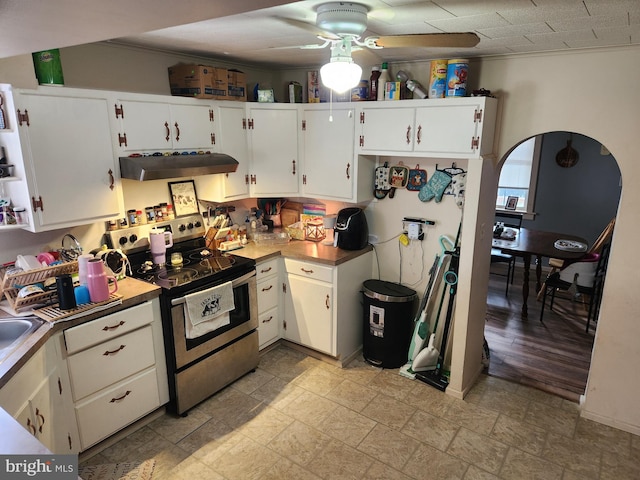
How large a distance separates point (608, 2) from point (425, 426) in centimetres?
250

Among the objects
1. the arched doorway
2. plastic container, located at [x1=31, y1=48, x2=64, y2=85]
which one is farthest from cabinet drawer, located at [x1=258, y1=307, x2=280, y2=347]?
plastic container, located at [x1=31, y1=48, x2=64, y2=85]

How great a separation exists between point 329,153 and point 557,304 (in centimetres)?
336

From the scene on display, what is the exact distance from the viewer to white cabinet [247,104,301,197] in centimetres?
349

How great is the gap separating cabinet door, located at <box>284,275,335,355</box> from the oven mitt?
3.41ft

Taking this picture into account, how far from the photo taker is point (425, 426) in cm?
285

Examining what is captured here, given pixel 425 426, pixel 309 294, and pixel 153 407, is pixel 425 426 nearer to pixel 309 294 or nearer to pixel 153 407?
pixel 309 294

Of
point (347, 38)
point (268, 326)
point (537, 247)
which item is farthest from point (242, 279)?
point (537, 247)

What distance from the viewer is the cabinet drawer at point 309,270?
132 inches

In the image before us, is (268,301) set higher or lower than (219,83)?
lower

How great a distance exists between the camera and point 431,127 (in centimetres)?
297

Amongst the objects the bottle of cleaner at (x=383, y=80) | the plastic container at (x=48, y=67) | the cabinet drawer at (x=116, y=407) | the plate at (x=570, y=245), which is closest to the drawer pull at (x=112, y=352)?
the cabinet drawer at (x=116, y=407)

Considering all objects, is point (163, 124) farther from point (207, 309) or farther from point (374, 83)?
point (374, 83)

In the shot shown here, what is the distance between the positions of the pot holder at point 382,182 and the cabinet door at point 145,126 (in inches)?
64.6

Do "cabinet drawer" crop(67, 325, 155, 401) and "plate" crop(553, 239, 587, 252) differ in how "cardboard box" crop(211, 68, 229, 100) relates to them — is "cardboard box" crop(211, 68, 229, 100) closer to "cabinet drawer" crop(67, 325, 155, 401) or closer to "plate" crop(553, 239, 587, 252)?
"cabinet drawer" crop(67, 325, 155, 401)
